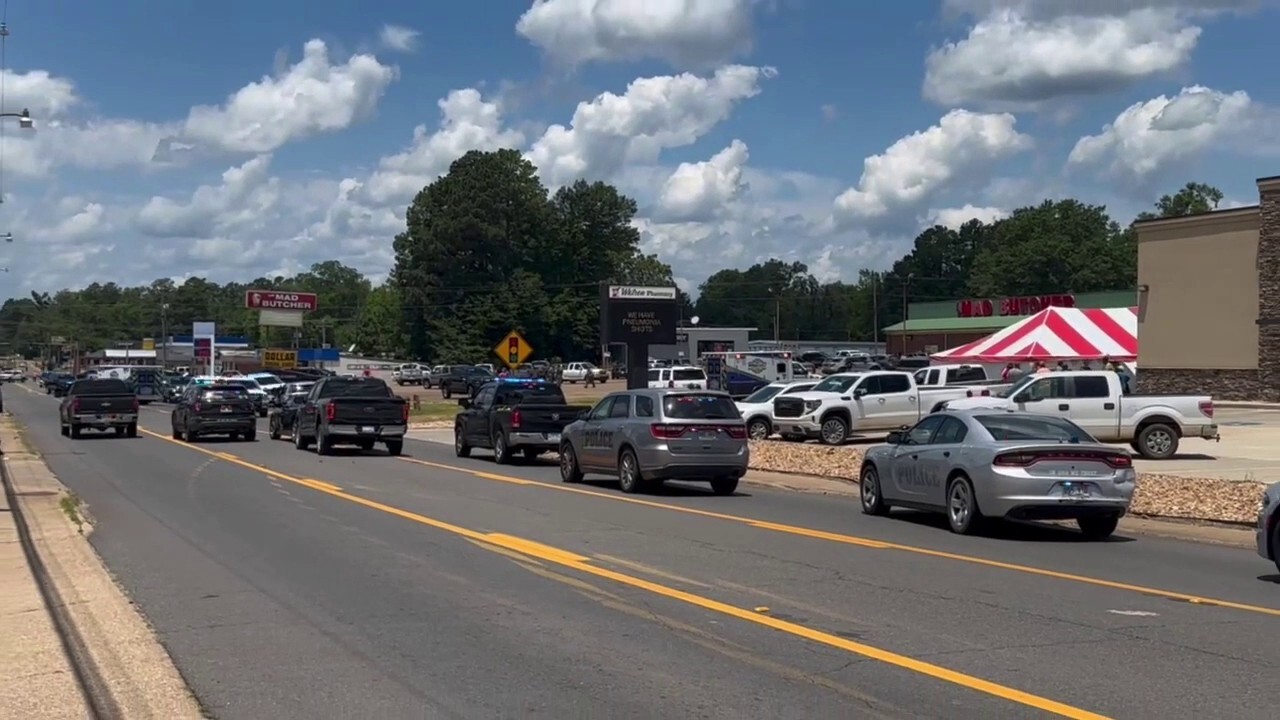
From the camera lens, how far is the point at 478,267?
394ft

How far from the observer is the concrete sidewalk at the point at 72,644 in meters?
7.95

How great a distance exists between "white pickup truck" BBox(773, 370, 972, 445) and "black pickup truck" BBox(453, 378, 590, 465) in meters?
6.15

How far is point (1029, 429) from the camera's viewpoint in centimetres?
1655

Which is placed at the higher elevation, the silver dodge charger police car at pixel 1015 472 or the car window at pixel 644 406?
the car window at pixel 644 406

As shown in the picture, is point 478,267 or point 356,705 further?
point 478,267

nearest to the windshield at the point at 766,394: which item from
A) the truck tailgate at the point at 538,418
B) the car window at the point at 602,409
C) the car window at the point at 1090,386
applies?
the truck tailgate at the point at 538,418

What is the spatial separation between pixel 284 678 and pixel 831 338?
→ 183928 mm

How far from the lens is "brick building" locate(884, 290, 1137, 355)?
90.6 meters

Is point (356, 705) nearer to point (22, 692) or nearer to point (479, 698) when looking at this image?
point (479, 698)

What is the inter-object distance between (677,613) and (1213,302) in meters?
46.5

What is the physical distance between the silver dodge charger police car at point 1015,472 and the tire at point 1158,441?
38.0 ft

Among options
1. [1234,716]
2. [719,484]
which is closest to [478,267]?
[719,484]

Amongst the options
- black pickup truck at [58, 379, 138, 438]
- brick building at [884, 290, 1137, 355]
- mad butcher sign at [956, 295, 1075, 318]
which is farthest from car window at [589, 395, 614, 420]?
brick building at [884, 290, 1137, 355]

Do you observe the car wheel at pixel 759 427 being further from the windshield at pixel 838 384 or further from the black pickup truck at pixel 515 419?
the black pickup truck at pixel 515 419
